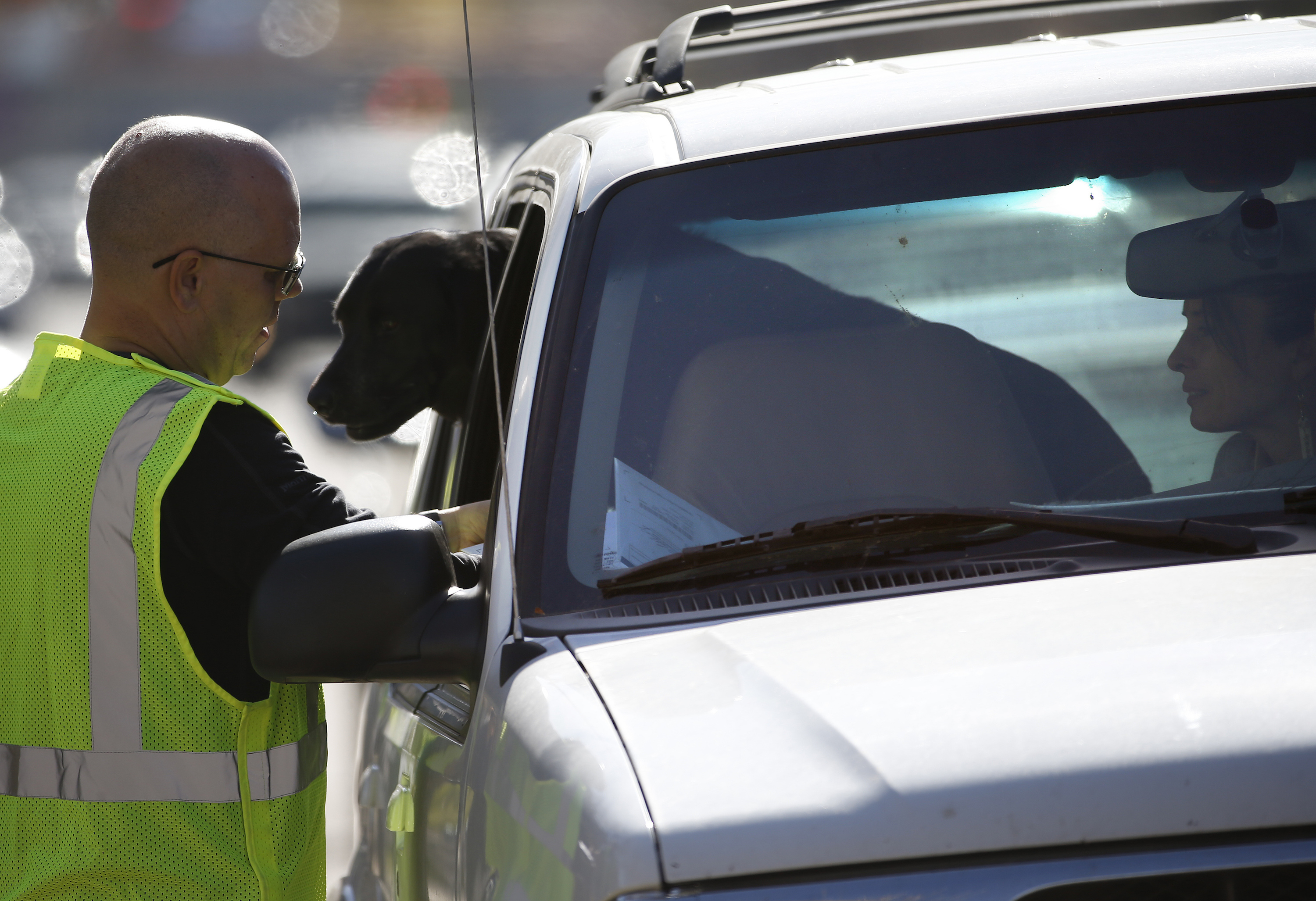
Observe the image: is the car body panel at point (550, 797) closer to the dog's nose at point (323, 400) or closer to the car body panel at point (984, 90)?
the car body panel at point (984, 90)

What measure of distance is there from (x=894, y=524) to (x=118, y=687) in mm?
1125

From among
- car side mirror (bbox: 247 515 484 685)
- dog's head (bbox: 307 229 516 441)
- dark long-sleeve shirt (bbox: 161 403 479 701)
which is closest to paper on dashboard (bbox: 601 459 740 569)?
car side mirror (bbox: 247 515 484 685)

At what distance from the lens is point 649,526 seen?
209 centimetres

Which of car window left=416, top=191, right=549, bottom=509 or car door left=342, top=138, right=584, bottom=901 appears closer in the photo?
car door left=342, top=138, right=584, bottom=901

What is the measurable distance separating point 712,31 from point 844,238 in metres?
1.34

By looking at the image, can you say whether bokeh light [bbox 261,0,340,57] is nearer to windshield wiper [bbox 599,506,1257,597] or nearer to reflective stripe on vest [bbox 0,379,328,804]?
reflective stripe on vest [bbox 0,379,328,804]

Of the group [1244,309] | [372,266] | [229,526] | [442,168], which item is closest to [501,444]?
[229,526]

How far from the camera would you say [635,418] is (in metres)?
2.19

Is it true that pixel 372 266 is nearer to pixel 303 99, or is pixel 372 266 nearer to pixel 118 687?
pixel 118 687

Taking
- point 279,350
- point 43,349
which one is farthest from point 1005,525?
point 279,350

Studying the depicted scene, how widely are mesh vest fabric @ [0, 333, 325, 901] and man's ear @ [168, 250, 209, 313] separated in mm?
198

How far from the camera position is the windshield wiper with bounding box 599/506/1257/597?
2010mm

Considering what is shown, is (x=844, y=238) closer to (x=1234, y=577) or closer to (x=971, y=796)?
(x=1234, y=577)

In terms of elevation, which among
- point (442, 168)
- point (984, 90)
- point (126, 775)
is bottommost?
point (442, 168)
